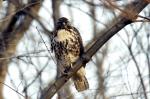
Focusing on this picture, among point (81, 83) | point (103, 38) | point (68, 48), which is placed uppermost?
point (68, 48)

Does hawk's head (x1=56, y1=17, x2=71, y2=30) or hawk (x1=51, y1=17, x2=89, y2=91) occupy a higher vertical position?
hawk's head (x1=56, y1=17, x2=71, y2=30)

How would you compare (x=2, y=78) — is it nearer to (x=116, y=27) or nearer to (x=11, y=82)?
(x=11, y=82)

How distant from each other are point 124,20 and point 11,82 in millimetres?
1772

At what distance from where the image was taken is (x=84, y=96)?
5.02 m

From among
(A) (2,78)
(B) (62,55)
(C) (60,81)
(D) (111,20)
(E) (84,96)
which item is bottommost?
(C) (60,81)

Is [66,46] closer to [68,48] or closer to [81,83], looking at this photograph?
[68,48]

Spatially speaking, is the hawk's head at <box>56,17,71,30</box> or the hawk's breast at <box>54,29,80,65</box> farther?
the hawk's head at <box>56,17,71,30</box>

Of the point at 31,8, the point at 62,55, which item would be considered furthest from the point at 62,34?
the point at 31,8

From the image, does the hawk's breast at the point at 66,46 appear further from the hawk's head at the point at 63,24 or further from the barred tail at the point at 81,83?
the barred tail at the point at 81,83

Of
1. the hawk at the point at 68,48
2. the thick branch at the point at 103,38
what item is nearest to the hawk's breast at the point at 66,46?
the hawk at the point at 68,48

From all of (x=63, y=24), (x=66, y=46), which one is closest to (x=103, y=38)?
(x=66, y=46)

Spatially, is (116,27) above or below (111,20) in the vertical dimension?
below

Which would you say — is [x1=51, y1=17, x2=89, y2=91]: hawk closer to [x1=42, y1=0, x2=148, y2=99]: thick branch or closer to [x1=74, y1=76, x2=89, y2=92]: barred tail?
[x1=74, y1=76, x2=89, y2=92]: barred tail

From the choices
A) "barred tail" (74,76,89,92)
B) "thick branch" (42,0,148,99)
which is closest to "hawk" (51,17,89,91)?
"barred tail" (74,76,89,92)
